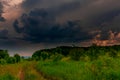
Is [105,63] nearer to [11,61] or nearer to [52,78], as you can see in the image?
[52,78]

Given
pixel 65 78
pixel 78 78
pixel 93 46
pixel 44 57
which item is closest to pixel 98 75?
pixel 78 78

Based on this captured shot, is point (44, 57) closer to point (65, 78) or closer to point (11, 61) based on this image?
point (11, 61)

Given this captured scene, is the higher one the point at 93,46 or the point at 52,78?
the point at 93,46

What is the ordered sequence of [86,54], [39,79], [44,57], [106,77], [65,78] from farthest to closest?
[44,57]
[86,54]
[39,79]
[65,78]
[106,77]

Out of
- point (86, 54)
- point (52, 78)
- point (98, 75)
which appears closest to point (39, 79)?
point (52, 78)

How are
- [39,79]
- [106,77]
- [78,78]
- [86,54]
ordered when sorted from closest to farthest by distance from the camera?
[106,77]
[78,78]
[39,79]
[86,54]

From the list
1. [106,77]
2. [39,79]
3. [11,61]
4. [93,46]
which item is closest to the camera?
[106,77]

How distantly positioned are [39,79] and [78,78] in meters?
8.89

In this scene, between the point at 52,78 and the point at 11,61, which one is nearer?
the point at 52,78

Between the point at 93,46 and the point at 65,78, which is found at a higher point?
the point at 93,46

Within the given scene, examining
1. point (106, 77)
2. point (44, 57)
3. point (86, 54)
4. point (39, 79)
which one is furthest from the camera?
point (44, 57)

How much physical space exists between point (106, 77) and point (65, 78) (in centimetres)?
1103

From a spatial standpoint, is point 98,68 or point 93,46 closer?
point 98,68

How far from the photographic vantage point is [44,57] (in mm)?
133625
